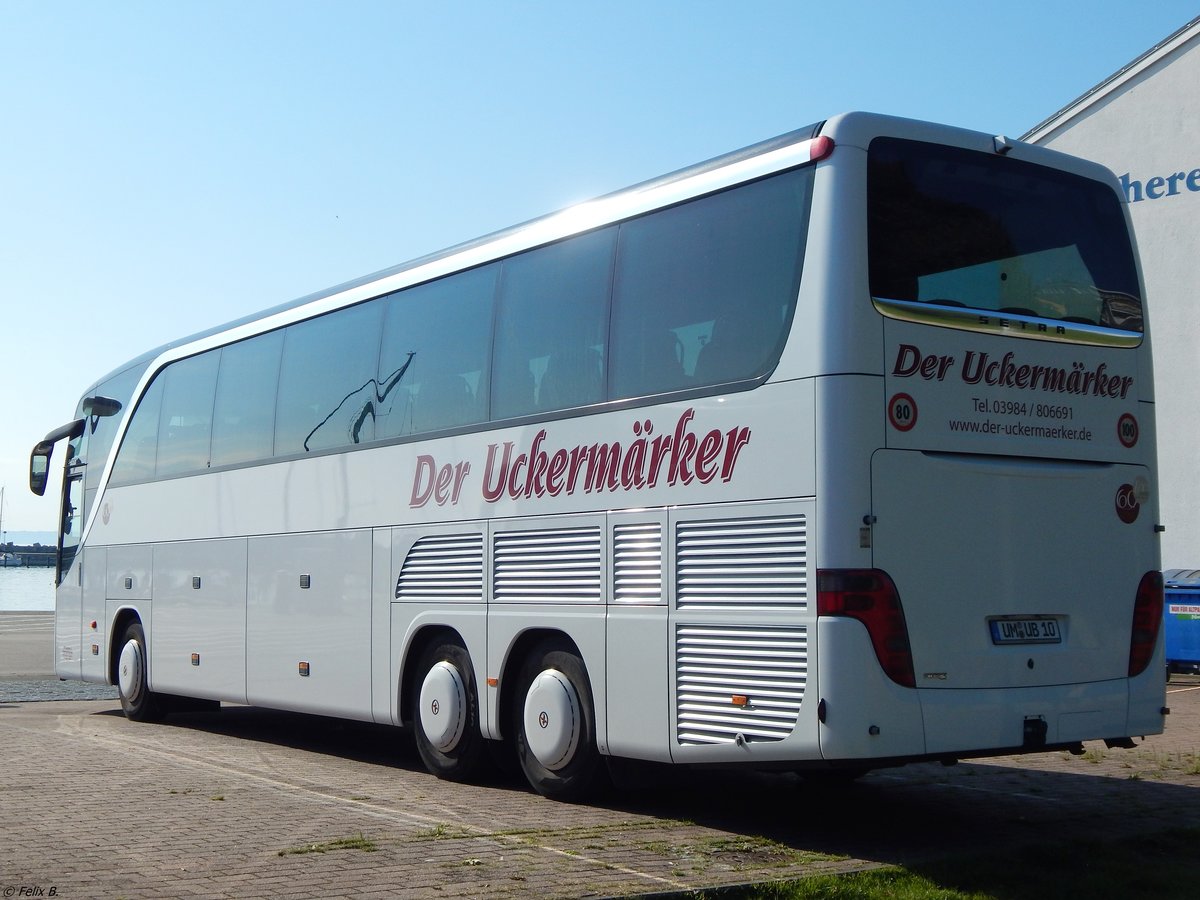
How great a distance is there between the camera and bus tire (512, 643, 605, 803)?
9.89 meters

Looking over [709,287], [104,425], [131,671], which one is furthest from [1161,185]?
[709,287]

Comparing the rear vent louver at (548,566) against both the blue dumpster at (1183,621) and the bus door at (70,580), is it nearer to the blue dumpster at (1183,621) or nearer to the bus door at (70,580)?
the bus door at (70,580)

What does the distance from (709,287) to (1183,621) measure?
49.7 ft

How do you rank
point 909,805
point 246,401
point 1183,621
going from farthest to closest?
point 1183,621, point 246,401, point 909,805

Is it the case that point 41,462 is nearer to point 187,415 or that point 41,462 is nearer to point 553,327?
point 187,415

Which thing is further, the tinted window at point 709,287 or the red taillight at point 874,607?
the tinted window at point 709,287

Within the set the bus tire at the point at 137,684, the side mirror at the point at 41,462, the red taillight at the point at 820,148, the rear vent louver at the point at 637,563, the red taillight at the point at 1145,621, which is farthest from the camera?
the side mirror at the point at 41,462

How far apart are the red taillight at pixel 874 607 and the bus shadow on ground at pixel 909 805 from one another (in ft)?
3.48

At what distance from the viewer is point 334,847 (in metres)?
8.09

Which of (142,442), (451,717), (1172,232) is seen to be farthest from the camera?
(1172,232)

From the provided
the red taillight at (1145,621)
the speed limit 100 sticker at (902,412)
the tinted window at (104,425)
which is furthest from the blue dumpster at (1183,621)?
the speed limit 100 sticker at (902,412)

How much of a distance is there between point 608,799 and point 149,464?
8.46m

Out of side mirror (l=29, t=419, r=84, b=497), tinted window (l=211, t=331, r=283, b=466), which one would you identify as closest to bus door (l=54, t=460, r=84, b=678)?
side mirror (l=29, t=419, r=84, b=497)

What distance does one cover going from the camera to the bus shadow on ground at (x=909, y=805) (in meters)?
8.84
